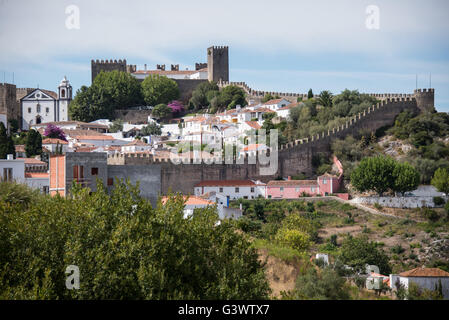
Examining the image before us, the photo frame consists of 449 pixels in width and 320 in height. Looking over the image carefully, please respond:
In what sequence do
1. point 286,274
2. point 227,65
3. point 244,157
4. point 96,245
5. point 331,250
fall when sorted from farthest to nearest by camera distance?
point 227,65
point 244,157
point 331,250
point 286,274
point 96,245

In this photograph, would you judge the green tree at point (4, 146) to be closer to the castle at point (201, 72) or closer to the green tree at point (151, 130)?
the green tree at point (151, 130)

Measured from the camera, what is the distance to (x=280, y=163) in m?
33.5

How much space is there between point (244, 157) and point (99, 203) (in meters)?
22.4

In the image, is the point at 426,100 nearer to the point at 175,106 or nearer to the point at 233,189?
the point at 233,189

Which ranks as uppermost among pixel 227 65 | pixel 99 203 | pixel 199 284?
pixel 227 65

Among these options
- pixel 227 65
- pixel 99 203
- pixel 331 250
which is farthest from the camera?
pixel 227 65

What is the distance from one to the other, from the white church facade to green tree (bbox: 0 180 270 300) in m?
41.9

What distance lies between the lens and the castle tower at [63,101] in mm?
53250

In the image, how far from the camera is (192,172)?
1265 inches

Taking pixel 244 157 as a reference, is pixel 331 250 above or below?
below

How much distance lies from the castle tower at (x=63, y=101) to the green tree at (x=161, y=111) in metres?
6.62
